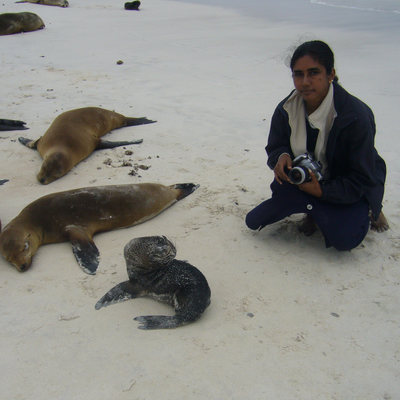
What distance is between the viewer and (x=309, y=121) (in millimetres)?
2939

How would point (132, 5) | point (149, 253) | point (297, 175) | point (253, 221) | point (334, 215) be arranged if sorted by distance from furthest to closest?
point (132, 5) → point (253, 221) → point (334, 215) → point (297, 175) → point (149, 253)

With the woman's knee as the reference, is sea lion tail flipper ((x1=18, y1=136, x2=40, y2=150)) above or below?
below

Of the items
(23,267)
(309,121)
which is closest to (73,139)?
(23,267)

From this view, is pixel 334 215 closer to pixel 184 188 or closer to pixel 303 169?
pixel 303 169

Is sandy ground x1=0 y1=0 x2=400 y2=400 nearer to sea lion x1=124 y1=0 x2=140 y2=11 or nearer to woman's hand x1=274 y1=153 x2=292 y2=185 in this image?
woman's hand x1=274 y1=153 x2=292 y2=185

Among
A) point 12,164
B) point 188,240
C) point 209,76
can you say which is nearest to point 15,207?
point 12,164

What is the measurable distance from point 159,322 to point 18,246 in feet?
3.82

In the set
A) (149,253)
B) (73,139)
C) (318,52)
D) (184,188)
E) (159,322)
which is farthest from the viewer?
(73,139)

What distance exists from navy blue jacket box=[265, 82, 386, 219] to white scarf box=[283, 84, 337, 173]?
4 centimetres

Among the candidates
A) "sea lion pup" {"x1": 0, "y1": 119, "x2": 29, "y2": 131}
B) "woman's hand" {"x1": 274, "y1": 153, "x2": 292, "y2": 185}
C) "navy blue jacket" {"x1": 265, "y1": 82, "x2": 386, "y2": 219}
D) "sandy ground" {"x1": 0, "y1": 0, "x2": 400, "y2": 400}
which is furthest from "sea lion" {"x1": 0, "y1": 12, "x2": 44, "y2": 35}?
"navy blue jacket" {"x1": 265, "y1": 82, "x2": 386, "y2": 219}

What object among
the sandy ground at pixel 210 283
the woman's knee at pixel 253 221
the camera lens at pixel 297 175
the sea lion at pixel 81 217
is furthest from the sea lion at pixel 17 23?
the camera lens at pixel 297 175

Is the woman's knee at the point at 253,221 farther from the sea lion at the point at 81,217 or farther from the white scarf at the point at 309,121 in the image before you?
the sea lion at the point at 81,217

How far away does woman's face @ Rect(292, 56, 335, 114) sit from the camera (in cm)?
274

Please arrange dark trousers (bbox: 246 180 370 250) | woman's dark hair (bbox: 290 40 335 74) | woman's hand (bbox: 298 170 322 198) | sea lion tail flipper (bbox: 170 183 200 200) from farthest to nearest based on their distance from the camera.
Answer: sea lion tail flipper (bbox: 170 183 200 200), dark trousers (bbox: 246 180 370 250), woman's hand (bbox: 298 170 322 198), woman's dark hair (bbox: 290 40 335 74)
